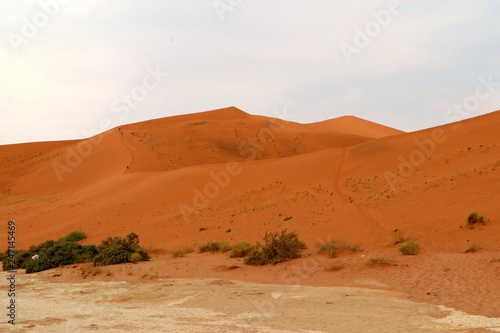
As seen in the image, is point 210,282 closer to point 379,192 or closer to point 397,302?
point 397,302

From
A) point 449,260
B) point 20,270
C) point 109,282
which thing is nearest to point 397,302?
point 449,260

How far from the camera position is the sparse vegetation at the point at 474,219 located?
48.0 feet

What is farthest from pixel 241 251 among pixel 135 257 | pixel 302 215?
pixel 302 215

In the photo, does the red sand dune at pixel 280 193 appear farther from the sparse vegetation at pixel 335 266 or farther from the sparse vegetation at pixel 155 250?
the sparse vegetation at pixel 335 266

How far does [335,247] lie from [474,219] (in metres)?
4.80

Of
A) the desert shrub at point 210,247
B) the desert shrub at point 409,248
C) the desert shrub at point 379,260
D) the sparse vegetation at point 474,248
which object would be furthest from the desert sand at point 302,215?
the desert shrub at point 210,247

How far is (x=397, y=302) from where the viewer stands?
8.84 m

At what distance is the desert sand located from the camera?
9258mm

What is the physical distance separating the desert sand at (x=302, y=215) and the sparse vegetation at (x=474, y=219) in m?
0.24

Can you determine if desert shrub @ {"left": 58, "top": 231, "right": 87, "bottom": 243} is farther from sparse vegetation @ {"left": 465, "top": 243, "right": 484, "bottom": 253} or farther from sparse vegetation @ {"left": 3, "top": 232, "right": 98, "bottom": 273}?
sparse vegetation @ {"left": 465, "top": 243, "right": 484, "bottom": 253}

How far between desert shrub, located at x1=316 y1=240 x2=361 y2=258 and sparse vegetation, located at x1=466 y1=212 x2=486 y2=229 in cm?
380

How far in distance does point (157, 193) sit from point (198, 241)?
34.8 ft

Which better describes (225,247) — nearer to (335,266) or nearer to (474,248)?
(335,266)

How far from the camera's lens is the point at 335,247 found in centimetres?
1453
